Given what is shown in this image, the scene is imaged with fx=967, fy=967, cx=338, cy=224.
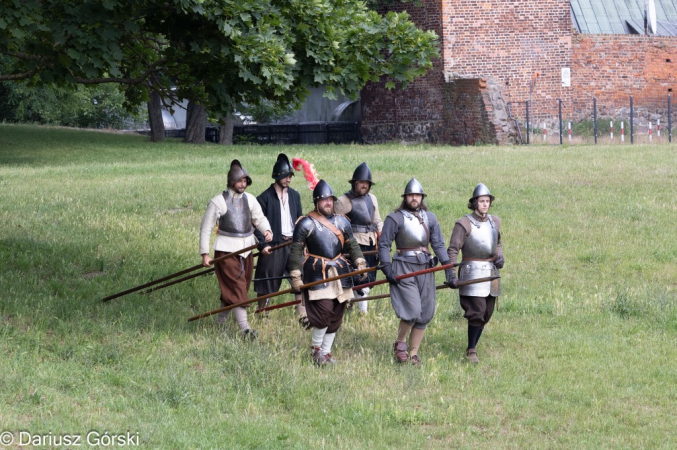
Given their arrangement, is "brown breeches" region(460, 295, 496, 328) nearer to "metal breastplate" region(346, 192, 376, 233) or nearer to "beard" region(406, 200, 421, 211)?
"beard" region(406, 200, 421, 211)

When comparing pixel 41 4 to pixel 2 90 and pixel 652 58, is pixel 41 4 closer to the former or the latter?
pixel 652 58

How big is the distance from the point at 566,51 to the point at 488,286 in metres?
26.6

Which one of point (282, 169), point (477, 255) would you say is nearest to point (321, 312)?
point (477, 255)

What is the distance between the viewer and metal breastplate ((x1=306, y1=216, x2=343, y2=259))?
30.0 ft

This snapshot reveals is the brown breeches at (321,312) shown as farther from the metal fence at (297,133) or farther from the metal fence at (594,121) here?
the metal fence at (297,133)

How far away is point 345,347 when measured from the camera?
9.70 m

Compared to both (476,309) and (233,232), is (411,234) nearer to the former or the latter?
(476,309)

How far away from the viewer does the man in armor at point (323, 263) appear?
904 cm

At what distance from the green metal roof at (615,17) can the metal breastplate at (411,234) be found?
28777 millimetres

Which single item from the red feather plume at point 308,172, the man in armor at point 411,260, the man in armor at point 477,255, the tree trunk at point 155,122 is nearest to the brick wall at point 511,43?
the tree trunk at point 155,122

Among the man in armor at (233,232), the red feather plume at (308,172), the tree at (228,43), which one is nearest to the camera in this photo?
the tree at (228,43)

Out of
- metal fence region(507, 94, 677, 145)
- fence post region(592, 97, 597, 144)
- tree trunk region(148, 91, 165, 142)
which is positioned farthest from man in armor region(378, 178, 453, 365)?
tree trunk region(148, 91, 165, 142)

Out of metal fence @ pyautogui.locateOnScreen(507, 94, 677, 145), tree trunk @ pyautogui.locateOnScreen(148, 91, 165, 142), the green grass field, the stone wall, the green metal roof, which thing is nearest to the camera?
the green grass field

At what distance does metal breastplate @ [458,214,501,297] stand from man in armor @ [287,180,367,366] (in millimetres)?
1025
